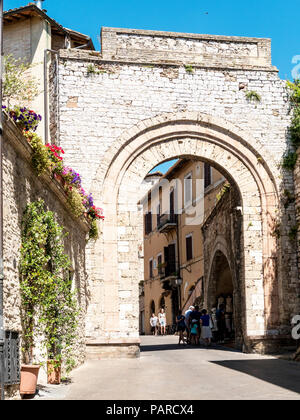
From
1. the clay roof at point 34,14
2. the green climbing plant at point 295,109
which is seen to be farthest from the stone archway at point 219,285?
the clay roof at point 34,14

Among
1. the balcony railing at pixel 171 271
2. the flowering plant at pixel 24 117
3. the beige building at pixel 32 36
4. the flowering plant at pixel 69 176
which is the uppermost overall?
the beige building at pixel 32 36

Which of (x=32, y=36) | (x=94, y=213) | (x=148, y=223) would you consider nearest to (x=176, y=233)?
(x=148, y=223)

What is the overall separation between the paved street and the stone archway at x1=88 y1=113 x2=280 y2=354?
136cm

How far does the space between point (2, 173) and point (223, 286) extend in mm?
15286

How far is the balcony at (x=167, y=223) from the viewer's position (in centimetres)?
3200

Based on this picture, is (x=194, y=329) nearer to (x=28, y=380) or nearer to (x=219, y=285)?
(x=219, y=285)

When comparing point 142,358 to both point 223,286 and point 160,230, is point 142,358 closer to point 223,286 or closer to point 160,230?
point 223,286

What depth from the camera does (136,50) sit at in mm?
16406

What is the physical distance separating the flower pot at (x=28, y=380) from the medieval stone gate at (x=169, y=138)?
722cm

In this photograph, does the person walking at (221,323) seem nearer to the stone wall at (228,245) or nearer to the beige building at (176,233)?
the stone wall at (228,245)

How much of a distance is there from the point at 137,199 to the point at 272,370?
607 centimetres

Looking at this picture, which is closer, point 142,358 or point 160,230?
point 142,358

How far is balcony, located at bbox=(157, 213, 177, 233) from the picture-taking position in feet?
105
